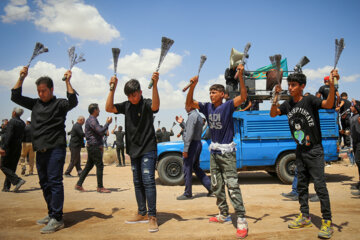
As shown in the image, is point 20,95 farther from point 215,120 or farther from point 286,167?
point 286,167

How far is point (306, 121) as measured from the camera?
340 cm

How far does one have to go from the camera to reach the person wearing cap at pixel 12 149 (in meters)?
6.50

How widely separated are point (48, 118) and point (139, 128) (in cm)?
133

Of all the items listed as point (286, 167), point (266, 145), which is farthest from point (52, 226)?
point (286, 167)

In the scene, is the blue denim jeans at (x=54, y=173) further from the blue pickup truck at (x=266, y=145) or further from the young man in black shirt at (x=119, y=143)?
the young man in black shirt at (x=119, y=143)

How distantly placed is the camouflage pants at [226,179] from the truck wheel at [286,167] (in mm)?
4191

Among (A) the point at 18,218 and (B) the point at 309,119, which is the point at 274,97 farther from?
(A) the point at 18,218

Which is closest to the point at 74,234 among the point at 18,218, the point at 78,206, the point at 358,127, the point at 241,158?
the point at 18,218

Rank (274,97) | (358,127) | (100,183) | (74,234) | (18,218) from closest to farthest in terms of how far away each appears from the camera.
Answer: (74,234) < (274,97) < (18,218) < (358,127) < (100,183)

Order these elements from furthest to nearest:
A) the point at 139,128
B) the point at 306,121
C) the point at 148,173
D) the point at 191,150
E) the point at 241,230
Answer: the point at 191,150, the point at 139,128, the point at 148,173, the point at 306,121, the point at 241,230

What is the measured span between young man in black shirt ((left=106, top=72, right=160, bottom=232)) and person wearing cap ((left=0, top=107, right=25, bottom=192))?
14.4ft

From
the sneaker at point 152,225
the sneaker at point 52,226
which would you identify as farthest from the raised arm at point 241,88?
the sneaker at point 52,226

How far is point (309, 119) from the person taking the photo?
3379 millimetres

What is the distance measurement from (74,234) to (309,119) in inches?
136
